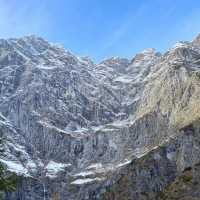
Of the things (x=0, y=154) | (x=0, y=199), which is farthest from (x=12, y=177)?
(x=0, y=199)

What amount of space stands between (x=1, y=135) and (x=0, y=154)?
113 centimetres

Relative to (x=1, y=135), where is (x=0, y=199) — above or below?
below

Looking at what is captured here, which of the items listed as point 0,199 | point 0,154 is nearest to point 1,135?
point 0,154

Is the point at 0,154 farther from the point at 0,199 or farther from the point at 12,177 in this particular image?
the point at 0,199

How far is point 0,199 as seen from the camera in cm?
3669

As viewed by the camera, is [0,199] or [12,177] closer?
[12,177]

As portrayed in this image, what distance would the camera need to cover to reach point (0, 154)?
30203 mm

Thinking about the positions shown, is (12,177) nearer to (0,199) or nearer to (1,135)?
(1,135)

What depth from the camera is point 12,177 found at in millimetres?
29484

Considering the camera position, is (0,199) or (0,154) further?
(0,199)

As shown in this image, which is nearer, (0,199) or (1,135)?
(1,135)

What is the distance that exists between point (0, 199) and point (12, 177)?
7.90 meters

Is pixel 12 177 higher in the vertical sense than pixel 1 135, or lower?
lower
